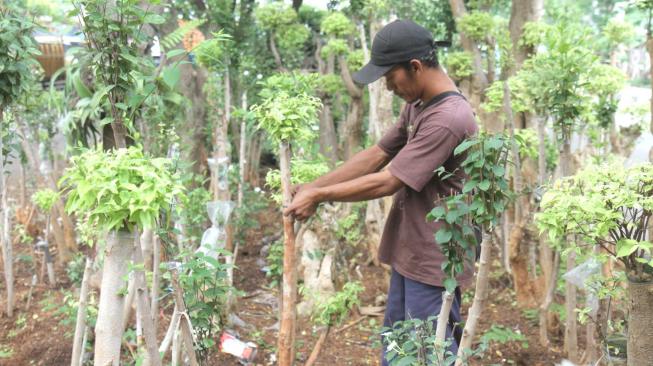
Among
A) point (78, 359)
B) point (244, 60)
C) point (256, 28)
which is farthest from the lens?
point (256, 28)

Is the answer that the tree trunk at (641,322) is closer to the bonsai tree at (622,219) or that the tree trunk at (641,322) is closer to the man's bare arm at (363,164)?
the bonsai tree at (622,219)

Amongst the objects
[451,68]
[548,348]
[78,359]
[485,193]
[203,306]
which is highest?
[451,68]

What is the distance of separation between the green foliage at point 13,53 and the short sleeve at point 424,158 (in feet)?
5.93

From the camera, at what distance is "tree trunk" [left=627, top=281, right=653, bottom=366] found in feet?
6.76

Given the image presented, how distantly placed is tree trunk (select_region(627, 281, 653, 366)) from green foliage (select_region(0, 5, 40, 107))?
2.71 metres

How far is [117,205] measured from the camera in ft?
5.95

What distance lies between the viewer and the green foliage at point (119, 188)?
1.82 metres

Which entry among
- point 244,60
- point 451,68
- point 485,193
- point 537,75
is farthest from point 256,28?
point 485,193

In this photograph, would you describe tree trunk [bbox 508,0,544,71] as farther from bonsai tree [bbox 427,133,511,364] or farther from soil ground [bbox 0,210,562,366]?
bonsai tree [bbox 427,133,511,364]

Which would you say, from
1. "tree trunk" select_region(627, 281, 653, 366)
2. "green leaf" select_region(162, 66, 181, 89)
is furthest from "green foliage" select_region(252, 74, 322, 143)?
"tree trunk" select_region(627, 281, 653, 366)

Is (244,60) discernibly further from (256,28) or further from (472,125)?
(472,125)

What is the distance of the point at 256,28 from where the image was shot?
631cm

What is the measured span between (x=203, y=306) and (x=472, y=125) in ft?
4.43

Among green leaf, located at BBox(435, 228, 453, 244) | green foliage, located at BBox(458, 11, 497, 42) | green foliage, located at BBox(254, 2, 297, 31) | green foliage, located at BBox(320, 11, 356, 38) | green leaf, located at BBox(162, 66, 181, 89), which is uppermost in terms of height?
green foliage, located at BBox(254, 2, 297, 31)
